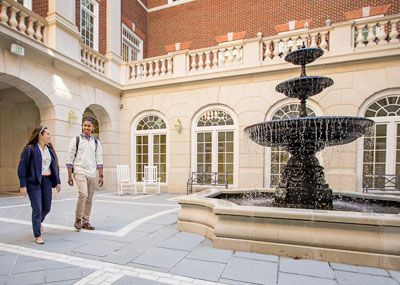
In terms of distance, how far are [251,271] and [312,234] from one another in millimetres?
921

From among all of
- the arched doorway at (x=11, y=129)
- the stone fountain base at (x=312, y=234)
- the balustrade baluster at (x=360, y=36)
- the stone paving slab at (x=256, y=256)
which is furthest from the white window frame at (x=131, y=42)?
the stone paving slab at (x=256, y=256)

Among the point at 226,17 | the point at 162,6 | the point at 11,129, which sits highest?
the point at 162,6

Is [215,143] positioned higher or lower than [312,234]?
higher

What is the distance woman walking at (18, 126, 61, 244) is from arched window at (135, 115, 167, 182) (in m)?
6.88

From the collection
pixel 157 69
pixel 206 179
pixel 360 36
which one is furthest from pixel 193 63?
pixel 360 36

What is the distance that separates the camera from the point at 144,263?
2963 millimetres

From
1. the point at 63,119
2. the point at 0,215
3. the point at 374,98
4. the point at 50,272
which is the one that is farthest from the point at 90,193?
the point at 374,98

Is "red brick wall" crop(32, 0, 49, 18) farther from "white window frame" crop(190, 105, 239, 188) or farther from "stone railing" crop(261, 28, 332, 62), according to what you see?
"stone railing" crop(261, 28, 332, 62)

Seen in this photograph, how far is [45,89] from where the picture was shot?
7789mm

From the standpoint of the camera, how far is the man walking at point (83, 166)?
4074mm

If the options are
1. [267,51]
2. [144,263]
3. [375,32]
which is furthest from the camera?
[267,51]

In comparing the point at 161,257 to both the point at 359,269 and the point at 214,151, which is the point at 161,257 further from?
the point at 214,151

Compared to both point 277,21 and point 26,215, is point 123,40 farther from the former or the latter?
point 26,215

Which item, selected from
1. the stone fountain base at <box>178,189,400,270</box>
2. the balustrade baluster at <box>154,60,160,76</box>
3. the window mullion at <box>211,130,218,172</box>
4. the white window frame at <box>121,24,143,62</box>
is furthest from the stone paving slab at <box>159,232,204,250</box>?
the white window frame at <box>121,24,143,62</box>
